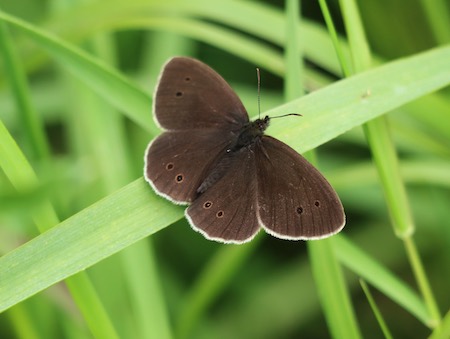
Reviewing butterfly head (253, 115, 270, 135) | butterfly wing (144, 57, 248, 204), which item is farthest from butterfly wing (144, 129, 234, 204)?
butterfly head (253, 115, 270, 135)

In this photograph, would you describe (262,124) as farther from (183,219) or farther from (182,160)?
(183,219)

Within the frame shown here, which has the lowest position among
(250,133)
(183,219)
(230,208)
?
(183,219)

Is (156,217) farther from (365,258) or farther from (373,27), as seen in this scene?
(373,27)

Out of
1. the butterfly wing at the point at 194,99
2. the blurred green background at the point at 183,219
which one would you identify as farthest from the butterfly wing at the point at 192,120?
the blurred green background at the point at 183,219

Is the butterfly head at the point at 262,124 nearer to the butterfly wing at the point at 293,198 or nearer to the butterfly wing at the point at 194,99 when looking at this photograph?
the butterfly wing at the point at 293,198

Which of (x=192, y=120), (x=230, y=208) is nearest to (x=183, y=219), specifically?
(x=192, y=120)

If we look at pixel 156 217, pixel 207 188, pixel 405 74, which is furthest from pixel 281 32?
pixel 156 217

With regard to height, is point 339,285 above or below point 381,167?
below

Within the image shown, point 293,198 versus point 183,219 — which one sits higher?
point 293,198
